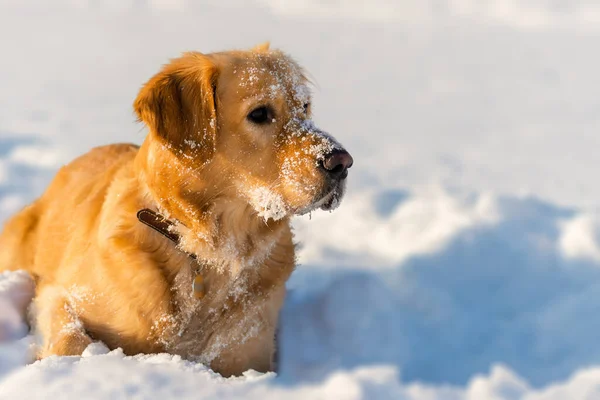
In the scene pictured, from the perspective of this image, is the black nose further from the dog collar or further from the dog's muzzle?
the dog collar

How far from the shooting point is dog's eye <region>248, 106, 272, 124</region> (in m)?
3.10

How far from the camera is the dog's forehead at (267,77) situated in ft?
10.3

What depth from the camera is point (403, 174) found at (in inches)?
252

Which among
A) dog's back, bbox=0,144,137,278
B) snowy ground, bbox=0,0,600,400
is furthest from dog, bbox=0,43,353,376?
dog's back, bbox=0,144,137,278

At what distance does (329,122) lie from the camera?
7.89 m

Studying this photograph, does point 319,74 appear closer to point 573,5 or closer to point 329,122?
point 329,122

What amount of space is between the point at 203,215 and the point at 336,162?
761 mm

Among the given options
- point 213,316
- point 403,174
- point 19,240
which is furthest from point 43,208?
point 403,174

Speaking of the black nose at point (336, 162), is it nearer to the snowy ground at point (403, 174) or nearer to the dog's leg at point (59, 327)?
the snowy ground at point (403, 174)

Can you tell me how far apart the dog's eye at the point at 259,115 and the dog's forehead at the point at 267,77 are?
0.08m

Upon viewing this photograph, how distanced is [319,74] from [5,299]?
21.2ft

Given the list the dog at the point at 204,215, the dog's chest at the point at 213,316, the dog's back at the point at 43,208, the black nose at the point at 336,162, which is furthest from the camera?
the dog's back at the point at 43,208

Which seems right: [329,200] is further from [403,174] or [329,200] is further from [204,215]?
[403,174]

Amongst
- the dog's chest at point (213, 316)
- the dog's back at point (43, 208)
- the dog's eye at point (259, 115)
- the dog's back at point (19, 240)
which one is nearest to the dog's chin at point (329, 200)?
the dog's eye at point (259, 115)
